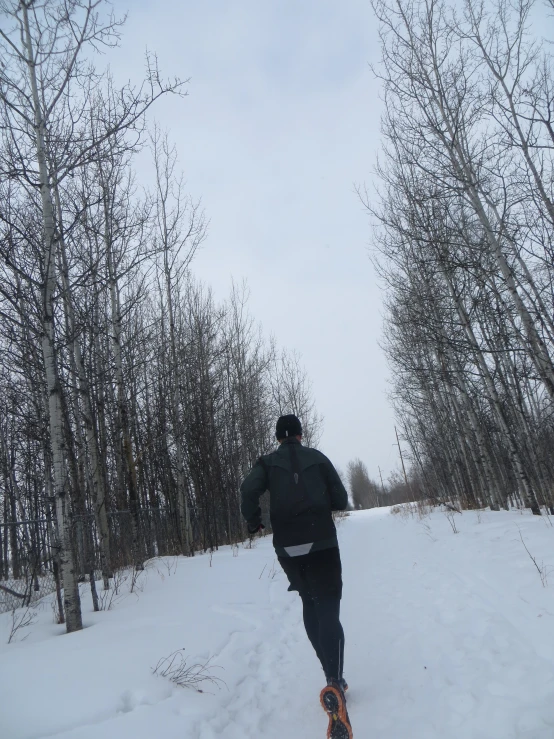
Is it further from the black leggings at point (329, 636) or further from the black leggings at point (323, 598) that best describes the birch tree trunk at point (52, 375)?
the black leggings at point (329, 636)

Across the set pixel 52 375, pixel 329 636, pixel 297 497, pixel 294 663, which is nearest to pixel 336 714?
pixel 329 636

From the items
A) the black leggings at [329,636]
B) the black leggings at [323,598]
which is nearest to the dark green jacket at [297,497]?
the black leggings at [323,598]

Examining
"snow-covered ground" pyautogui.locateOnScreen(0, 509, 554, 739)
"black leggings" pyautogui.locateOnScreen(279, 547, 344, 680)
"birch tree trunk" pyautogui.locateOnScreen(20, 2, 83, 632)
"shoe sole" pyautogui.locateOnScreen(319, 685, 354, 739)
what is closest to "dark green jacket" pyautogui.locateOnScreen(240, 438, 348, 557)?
"black leggings" pyautogui.locateOnScreen(279, 547, 344, 680)

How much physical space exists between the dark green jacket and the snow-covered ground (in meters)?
0.98

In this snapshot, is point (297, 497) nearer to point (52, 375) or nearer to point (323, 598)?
point (323, 598)

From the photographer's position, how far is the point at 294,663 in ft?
11.9

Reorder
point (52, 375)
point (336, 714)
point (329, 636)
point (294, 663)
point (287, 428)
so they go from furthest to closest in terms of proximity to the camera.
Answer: point (52, 375)
point (294, 663)
point (287, 428)
point (329, 636)
point (336, 714)

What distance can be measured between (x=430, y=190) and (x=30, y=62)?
596 centimetres

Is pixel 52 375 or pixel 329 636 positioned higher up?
pixel 52 375

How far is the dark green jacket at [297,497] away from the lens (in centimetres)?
288

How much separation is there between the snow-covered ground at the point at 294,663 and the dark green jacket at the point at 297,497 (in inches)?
38.4

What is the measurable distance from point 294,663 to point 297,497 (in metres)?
1.65

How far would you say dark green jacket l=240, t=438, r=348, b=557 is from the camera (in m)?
2.88

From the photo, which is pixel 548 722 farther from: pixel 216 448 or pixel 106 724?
pixel 216 448
